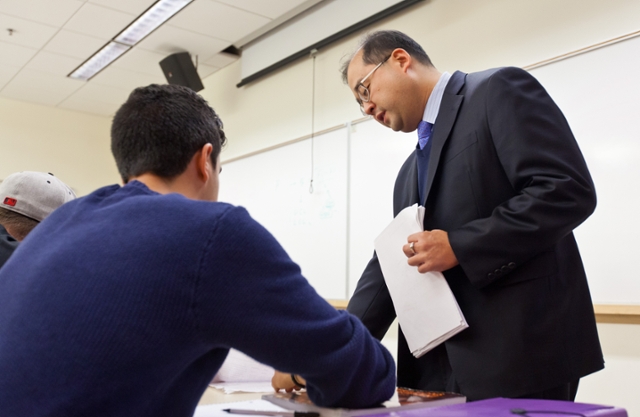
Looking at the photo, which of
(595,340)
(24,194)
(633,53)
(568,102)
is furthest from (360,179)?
(595,340)

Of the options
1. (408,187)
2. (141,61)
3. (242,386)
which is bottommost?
(242,386)

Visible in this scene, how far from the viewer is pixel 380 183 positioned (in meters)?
3.56

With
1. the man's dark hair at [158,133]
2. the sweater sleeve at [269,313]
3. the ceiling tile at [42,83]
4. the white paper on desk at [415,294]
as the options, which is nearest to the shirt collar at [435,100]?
the white paper on desk at [415,294]

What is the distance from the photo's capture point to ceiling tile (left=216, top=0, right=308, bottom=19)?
392cm

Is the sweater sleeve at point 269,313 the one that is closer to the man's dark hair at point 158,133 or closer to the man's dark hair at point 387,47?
the man's dark hair at point 158,133

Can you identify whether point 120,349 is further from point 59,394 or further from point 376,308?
point 376,308

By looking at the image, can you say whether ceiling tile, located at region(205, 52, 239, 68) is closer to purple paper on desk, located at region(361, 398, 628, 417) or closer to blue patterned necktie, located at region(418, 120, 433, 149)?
blue patterned necktie, located at region(418, 120, 433, 149)

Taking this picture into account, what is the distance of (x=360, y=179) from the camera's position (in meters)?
3.71

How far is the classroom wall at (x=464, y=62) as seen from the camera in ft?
8.05

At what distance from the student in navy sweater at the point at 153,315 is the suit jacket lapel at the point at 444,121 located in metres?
0.60

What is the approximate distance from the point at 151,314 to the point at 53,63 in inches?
194

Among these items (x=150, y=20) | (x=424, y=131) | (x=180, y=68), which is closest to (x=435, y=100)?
(x=424, y=131)

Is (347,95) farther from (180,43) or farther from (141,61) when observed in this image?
(141,61)

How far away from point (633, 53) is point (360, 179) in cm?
168
